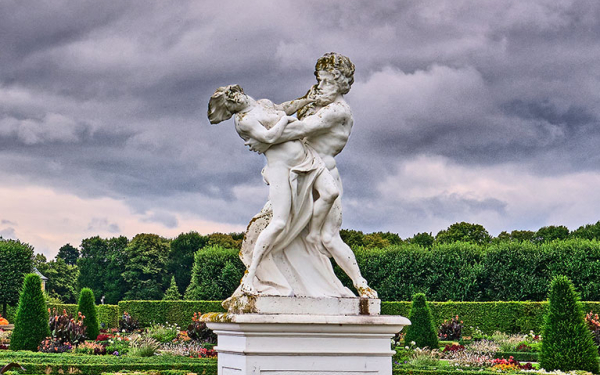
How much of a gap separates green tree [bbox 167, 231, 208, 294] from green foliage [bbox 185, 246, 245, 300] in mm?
20338

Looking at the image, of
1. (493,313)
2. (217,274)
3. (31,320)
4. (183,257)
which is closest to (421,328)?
(493,313)

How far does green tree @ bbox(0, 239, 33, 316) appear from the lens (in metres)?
29.2

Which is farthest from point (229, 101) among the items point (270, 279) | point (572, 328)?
point (572, 328)

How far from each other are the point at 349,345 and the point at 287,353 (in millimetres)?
516

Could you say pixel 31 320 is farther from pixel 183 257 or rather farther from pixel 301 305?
pixel 183 257

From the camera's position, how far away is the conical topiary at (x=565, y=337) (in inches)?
493

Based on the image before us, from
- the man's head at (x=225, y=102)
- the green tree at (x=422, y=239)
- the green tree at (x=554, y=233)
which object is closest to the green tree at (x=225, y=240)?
the green tree at (x=422, y=239)

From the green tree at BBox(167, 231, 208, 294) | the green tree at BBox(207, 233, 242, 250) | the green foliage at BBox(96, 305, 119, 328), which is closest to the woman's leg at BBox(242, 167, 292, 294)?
the green foliage at BBox(96, 305, 119, 328)

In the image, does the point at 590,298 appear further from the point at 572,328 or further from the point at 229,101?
the point at 229,101

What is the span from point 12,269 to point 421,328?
19758mm

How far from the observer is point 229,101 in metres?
5.86

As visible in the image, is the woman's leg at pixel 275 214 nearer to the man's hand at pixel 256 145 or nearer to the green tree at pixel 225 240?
the man's hand at pixel 256 145

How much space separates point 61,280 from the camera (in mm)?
49250

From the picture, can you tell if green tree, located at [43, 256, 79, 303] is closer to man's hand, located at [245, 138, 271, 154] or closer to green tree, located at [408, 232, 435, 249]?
green tree, located at [408, 232, 435, 249]
